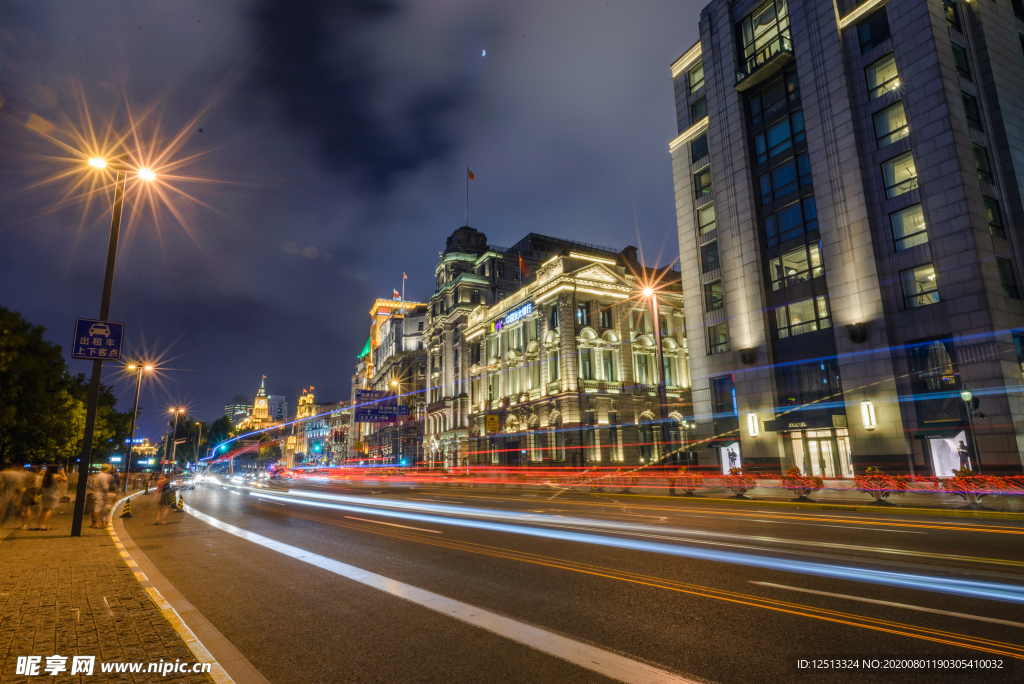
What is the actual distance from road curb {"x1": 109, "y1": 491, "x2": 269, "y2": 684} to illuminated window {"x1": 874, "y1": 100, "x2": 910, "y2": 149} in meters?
33.3

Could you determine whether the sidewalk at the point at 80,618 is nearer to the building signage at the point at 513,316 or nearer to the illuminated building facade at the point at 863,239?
the illuminated building facade at the point at 863,239

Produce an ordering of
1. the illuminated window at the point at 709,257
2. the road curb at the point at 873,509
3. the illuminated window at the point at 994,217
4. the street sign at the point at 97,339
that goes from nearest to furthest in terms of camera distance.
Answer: the street sign at the point at 97,339, the road curb at the point at 873,509, the illuminated window at the point at 994,217, the illuminated window at the point at 709,257

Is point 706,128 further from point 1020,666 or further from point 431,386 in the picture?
point 431,386

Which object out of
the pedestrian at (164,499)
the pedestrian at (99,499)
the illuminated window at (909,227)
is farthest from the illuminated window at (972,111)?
the pedestrian at (99,499)

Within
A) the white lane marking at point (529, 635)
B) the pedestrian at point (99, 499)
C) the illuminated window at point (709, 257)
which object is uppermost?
the illuminated window at point (709, 257)

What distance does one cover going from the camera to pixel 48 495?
14.8 meters

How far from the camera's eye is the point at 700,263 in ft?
121

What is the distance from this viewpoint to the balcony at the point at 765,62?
31203 millimetres

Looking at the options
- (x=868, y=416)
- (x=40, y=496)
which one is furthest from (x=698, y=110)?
(x=40, y=496)

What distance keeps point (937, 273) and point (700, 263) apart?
14482 mm

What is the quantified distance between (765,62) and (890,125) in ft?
28.4

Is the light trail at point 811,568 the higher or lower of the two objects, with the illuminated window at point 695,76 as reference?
lower

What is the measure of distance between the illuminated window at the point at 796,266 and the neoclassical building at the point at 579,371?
35.3ft

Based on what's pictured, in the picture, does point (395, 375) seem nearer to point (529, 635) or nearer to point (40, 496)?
point (40, 496)
